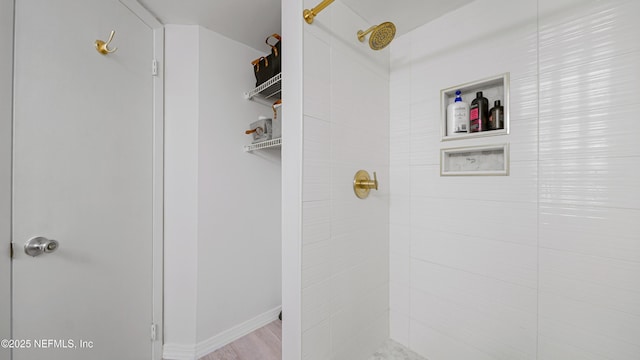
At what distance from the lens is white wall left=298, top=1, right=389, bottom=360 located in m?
0.91

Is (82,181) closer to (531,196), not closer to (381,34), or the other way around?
(381,34)

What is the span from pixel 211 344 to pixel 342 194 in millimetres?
1356

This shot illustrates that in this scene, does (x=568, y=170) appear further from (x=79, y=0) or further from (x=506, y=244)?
(x=79, y=0)

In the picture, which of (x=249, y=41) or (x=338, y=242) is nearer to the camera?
(x=338, y=242)

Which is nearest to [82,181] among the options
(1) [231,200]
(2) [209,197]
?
(2) [209,197]

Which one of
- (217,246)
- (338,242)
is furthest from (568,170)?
(217,246)

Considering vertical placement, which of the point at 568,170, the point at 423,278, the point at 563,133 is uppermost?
the point at 563,133

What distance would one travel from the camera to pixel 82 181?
949 mm

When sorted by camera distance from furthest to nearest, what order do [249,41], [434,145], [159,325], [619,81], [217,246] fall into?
[249,41], [217,246], [159,325], [434,145], [619,81]

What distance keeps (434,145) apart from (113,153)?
171 cm

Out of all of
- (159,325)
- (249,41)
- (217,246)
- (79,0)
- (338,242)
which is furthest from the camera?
(249,41)

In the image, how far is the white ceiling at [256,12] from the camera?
42.9 inches

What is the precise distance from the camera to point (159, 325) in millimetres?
1310

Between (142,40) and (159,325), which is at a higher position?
(142,40)
